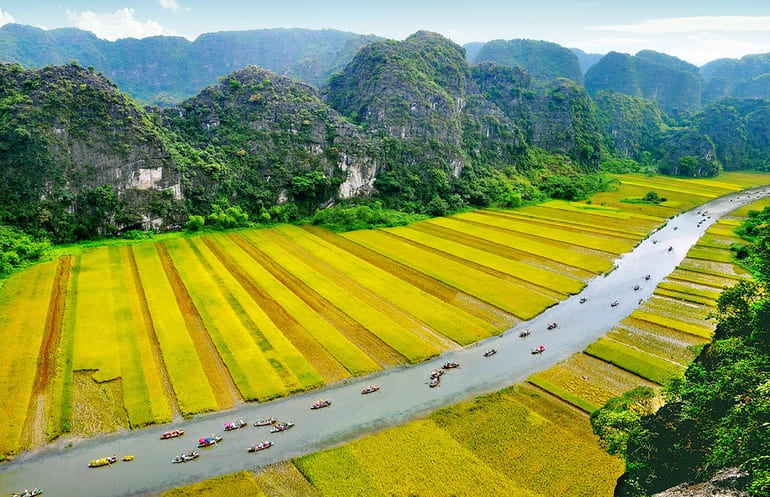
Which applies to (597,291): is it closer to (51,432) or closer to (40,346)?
(51,432)

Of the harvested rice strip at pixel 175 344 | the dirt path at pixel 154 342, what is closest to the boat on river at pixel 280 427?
the harvested rice strip at pixel 175 344

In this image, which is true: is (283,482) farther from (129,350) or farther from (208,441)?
(129,350)

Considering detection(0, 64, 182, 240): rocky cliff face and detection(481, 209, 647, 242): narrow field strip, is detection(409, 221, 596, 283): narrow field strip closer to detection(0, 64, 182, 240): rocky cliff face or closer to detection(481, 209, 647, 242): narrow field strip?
detection(481, 209, 647, 242): narrow field strip

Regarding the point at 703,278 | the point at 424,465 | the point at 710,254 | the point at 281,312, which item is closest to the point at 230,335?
the point at 281,312

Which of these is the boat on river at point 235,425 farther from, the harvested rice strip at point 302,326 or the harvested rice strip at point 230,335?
the harvested rice strip at point 302,326

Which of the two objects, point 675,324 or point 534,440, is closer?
point 534,440
